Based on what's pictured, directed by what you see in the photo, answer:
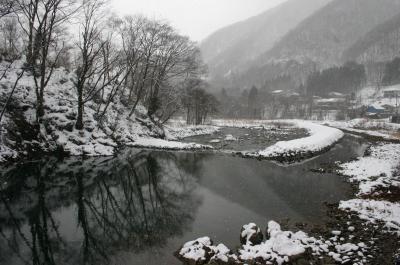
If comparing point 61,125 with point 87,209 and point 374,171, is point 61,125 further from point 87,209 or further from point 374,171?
point 374,171

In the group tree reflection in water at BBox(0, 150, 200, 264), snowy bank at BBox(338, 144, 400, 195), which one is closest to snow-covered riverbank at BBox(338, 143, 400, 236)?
snowy bank at BBox(338, 144, 400, 195)

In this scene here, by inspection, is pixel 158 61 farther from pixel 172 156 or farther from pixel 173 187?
pixel 173 187

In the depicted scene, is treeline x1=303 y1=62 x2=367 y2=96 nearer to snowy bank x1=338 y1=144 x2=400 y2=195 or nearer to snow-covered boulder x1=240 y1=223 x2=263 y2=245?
snowy bank x1=338 y1=144 x2=400 y2=195

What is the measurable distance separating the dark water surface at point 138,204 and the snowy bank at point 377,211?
1.51 meters

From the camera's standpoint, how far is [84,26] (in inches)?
1158

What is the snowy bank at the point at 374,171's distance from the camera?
18.9 m

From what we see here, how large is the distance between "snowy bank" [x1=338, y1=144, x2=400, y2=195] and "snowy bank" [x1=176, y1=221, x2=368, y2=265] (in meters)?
8.21

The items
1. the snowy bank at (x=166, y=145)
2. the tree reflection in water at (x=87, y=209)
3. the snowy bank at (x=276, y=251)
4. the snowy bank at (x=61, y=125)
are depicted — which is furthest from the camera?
the snowy bank at (x=166, y=145)

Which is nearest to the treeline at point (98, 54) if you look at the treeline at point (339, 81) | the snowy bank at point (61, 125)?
the snowy bank at point (61, 125)

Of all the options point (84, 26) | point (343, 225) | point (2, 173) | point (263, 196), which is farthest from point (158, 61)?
point (343, 225)

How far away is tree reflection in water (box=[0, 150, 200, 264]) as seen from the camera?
11.2m

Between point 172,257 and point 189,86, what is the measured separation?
51006 mm

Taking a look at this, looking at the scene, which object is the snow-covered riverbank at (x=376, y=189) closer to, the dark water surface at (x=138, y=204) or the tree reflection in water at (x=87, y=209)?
the dark water surface at (x=138, y=204)

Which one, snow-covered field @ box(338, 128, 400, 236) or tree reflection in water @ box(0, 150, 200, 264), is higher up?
snow-covered field @ box(338, 128, 400, 236)
